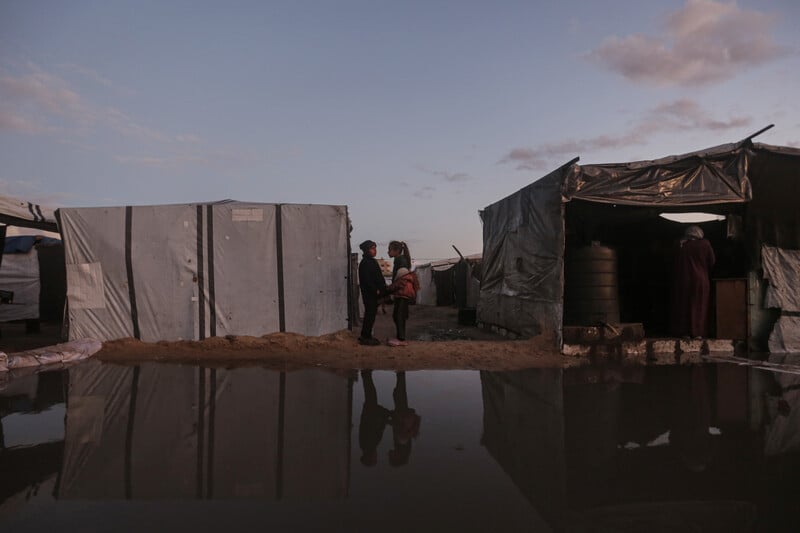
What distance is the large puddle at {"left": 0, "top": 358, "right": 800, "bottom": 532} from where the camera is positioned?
8.71 feet

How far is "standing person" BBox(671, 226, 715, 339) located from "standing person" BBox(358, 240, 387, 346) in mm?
5433

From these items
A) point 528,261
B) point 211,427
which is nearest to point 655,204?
point 528,261

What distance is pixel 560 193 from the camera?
26.2 feet

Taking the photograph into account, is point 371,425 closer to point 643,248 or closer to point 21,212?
point 21,212

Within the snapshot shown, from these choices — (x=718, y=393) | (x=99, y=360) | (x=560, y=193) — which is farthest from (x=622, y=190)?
(x=99, y=360)

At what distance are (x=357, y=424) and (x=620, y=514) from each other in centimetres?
229

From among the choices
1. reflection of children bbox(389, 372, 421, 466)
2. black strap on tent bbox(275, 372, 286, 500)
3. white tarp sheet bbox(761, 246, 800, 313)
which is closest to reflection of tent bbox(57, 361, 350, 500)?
black strap on tent bbox(275, 372, 286, 500)

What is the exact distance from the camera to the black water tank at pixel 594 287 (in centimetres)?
847

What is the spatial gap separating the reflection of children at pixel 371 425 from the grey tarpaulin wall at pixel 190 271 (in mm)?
3537

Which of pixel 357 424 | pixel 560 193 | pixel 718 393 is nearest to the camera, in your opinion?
pixel 357 424

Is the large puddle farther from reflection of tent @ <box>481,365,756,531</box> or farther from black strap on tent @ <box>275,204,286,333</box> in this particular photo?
black strap on tent @ <box>275,204,286,333</box>

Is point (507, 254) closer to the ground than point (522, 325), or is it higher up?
higher up

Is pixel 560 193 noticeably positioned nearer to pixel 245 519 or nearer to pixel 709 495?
pixel 709 495

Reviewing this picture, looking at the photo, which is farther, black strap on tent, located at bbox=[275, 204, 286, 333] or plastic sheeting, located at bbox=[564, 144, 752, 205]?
black strap on tent, located at bbox=[275, 204, 286, 333]
